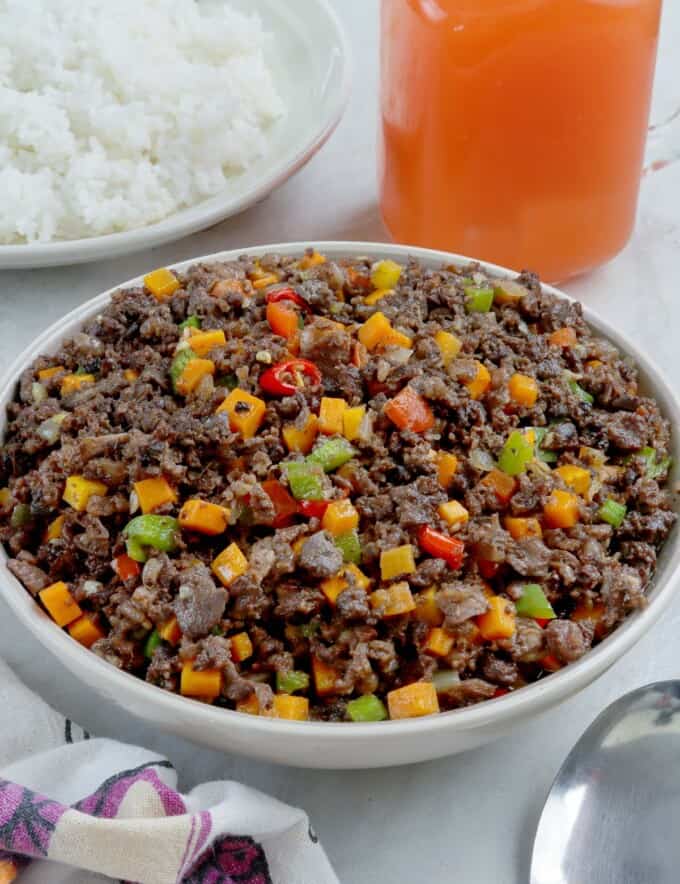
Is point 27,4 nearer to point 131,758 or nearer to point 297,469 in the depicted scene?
point 297,469

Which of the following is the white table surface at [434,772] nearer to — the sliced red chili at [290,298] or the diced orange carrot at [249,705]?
the diced orange carrot at [249,705]

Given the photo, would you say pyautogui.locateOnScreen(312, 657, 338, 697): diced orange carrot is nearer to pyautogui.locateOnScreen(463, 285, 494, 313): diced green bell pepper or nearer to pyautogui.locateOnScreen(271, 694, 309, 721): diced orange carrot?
pyautogui.locateOnScreen(271, 694, 309, 721): diced orange carrot

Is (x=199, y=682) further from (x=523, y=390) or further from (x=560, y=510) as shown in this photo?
(x=523, y=390)

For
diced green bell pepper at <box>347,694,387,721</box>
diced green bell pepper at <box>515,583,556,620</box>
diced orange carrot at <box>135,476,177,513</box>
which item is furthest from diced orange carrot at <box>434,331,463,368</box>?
diced green bell pepper at <box>347,694,387,721</box>

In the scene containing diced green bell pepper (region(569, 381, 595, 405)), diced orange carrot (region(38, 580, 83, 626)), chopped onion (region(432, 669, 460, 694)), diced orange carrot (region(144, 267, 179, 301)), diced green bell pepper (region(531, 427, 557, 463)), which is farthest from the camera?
diced orange carrot (region(144, 267, 179, 301))

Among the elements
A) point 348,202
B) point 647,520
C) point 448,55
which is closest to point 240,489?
point 647,520

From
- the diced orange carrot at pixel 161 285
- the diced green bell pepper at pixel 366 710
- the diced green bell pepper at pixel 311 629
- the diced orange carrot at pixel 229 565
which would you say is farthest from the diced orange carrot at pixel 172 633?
the diced orange carrot at pixel 161 285

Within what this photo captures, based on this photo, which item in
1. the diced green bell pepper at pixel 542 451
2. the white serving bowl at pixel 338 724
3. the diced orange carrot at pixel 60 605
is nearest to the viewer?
the white serving bowl at pixel 338 724
